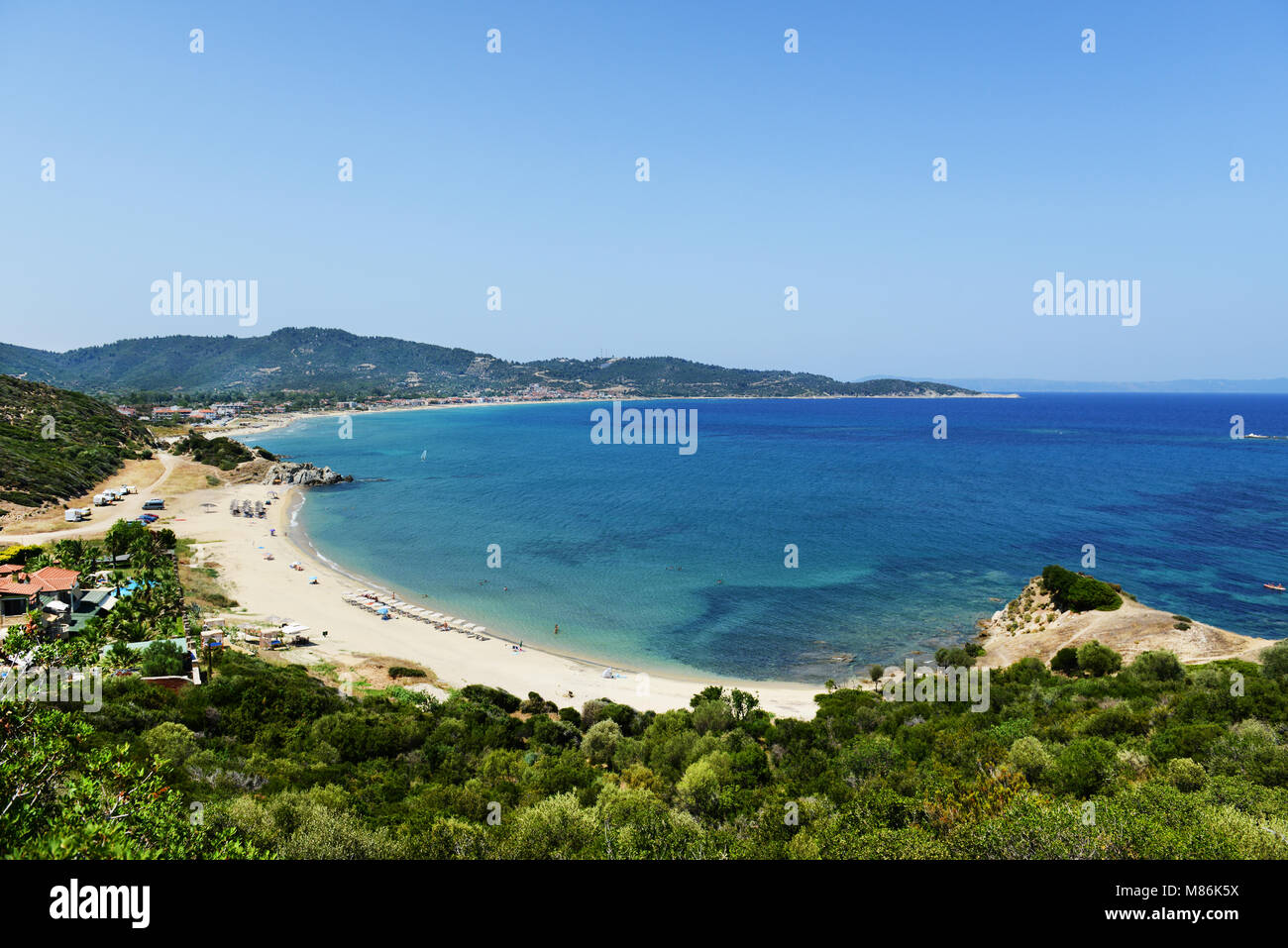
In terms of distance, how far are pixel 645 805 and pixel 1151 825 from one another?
8756mm

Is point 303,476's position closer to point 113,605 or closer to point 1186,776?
point 113,605

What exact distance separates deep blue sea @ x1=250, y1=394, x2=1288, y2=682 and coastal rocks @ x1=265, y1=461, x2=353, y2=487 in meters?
4.26

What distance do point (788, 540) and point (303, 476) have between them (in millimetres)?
62173

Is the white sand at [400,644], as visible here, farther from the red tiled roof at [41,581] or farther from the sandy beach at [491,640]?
the red tiled roof at [41,581]

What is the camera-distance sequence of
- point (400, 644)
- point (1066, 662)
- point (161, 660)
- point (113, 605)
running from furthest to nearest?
1. point (400, 644)
2. point (113, 605)
3. point (1066, 662)
4. point (161, 660)

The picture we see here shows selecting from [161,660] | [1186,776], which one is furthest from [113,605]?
[1186,776]

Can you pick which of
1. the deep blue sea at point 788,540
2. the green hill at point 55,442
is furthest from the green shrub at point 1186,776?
the green hill at point 55,442

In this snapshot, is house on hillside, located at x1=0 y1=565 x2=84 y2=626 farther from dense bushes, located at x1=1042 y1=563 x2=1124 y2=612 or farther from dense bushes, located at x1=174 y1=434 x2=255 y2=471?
dense bushes, located at x1=174 y1=434 x2=255 y2=471

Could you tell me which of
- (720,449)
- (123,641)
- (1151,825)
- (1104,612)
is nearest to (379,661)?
(123,641)

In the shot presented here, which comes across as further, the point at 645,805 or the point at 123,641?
the point at 123,641

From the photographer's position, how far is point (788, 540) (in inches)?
2243

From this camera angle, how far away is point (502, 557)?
51781 millimetres

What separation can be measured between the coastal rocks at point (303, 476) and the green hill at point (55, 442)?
15717 millimetres
